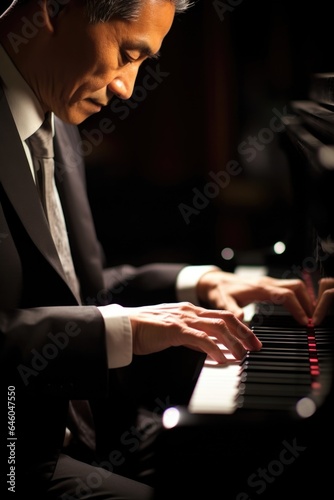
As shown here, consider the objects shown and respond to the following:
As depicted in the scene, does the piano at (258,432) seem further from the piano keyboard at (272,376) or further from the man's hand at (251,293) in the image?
the man's hand at (251,293)

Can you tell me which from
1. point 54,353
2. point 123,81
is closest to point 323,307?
point 54,353

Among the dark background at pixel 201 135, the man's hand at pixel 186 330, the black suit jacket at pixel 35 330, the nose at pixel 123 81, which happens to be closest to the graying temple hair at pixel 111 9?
the nose at pixel 123 81

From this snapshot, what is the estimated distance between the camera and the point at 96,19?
1.41 meters

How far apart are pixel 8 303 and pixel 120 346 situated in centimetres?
23

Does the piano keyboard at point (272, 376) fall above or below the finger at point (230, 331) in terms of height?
below

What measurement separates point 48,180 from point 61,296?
325mm

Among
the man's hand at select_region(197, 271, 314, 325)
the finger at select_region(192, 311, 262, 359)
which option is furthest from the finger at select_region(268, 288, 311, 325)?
the finger at select_region(192, 311, 262, 359)

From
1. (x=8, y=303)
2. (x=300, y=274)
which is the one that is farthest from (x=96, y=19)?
(x=300, y=274)

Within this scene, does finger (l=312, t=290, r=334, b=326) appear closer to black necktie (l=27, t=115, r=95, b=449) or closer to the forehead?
black necktie (l=27, t=115, r=95, b=449)

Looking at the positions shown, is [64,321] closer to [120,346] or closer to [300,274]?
[120,346]

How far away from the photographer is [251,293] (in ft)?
5.30

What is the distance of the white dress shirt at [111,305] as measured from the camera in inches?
47.9

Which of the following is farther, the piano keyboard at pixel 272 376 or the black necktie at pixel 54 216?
the black necktie at pixel 54 216

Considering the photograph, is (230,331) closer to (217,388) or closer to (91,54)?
(217,388)
